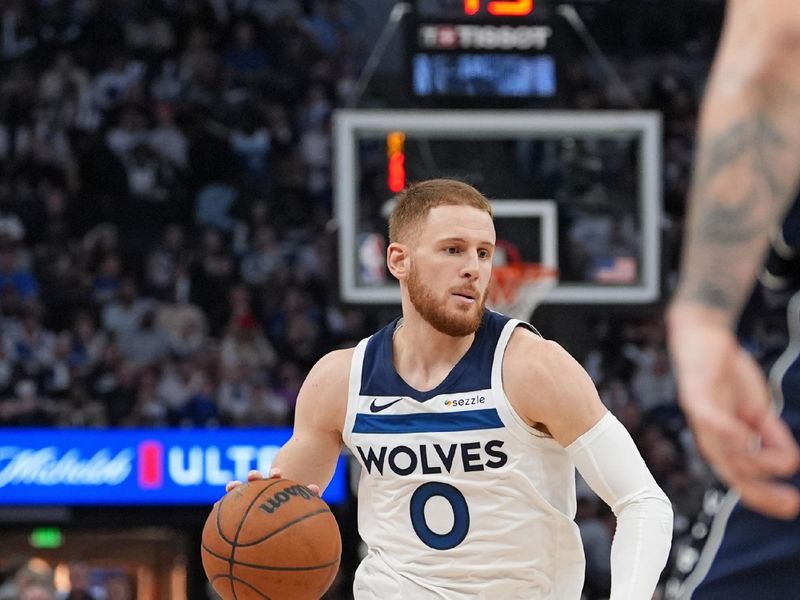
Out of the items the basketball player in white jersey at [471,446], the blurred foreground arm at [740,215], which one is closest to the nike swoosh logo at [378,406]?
the basketball player in white jersey at [471,446]

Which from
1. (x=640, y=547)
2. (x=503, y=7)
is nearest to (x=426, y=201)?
(x=640, y=547)

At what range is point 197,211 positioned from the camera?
15461mm

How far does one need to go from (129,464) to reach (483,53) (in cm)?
475

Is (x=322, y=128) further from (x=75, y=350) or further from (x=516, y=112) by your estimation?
(x=516, y=112)

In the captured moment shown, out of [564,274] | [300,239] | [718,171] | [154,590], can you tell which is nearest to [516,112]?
[564,274]

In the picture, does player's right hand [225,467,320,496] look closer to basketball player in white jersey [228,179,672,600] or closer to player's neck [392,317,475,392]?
basketball player in white jersey [228,179,672,600]

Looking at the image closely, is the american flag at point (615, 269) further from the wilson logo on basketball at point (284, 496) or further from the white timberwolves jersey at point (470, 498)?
the wilson logo on basketball at point (284, 496)

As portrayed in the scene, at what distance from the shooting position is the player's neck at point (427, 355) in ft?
14.4

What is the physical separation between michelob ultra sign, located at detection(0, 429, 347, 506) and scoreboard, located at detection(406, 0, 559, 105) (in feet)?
12.1

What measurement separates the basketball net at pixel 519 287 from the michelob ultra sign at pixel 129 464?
3060mm

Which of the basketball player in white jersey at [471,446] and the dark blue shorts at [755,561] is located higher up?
the dark blue shorts at [755,561]

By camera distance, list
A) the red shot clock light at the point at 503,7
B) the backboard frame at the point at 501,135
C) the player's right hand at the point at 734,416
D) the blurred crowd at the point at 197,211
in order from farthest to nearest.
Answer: the blurred crowd at the point at 197,211
the red shot clock light at the point at 503,7
the backboard frame at the point at 501,135
the player's right hand at the point at 734,416

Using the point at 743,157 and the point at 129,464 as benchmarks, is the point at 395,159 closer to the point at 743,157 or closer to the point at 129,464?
the point at 129,464

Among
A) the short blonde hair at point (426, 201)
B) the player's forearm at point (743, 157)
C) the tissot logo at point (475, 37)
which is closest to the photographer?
the player's forearm at point (743, 157)
